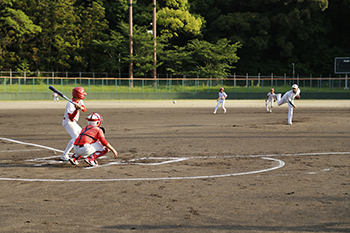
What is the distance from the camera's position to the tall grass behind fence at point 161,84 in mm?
45750

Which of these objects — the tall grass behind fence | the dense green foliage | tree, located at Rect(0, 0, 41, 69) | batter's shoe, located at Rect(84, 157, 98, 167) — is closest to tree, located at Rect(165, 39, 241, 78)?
the dense green foliage

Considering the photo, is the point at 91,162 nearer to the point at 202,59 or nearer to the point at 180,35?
the point at 202,59

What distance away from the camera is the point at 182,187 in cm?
773

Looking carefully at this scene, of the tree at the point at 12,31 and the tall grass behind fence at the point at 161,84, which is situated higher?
the tree at the point at 12,31

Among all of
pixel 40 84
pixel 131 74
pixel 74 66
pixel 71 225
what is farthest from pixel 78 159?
pixel 74 66

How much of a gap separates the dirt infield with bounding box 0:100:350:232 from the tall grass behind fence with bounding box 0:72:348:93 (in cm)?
3290

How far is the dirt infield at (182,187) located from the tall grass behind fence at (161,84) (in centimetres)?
3290

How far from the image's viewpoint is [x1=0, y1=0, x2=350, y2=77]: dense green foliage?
58.2 meters

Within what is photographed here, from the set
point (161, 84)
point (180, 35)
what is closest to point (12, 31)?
point (161, 84)

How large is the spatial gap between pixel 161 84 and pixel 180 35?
1920 cm

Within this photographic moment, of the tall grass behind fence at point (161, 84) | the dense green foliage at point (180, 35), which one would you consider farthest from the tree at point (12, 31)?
the tall grass behind fence at point (161, 84)

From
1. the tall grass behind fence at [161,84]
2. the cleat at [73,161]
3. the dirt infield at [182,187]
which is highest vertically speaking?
the tall grass behind fence at [161,84]

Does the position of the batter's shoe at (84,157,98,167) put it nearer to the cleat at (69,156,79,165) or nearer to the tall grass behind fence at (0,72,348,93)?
the cleat at (69,156,79,165)

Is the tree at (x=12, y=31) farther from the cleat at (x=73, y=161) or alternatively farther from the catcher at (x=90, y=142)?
the catcher at (x=90, y=142)
